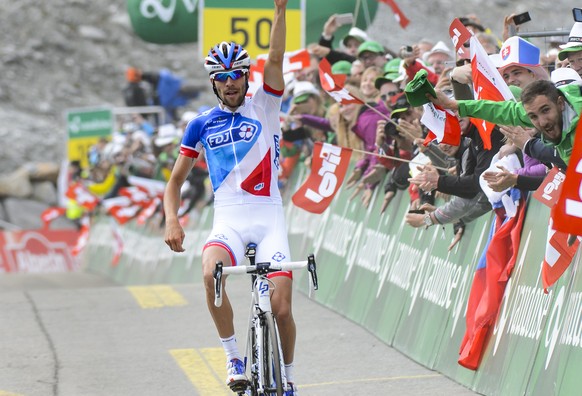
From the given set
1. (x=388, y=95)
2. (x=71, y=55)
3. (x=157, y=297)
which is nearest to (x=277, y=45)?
(x=388, y=95)

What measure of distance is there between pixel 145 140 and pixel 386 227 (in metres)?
15.3

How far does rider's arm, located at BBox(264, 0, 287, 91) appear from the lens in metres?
7.99

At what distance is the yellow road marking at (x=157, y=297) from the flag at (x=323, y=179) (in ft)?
10.1

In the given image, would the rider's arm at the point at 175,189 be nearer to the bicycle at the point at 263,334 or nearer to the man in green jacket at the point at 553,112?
the bicycle at the point at 263,334

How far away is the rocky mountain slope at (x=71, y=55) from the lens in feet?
166

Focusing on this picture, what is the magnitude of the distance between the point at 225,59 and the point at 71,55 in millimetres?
50264

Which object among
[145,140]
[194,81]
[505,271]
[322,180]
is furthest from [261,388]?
[194,81]

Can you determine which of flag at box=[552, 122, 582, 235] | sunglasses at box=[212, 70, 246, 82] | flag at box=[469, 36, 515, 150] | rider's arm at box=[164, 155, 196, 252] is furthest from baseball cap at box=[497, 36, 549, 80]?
flag at box=[552, 122, 582, 235]

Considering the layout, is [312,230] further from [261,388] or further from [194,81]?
[194,81]

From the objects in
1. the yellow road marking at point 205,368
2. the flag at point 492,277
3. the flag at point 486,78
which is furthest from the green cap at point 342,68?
the flag at point 486,78

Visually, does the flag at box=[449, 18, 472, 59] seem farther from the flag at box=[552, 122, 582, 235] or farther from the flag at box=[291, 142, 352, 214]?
the flag at box=[291, 142, 352, 214]

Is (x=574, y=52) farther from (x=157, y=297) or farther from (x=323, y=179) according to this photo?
(x=157, y=297)

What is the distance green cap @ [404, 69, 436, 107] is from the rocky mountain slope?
135ft

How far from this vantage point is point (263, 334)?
7.60 metres
